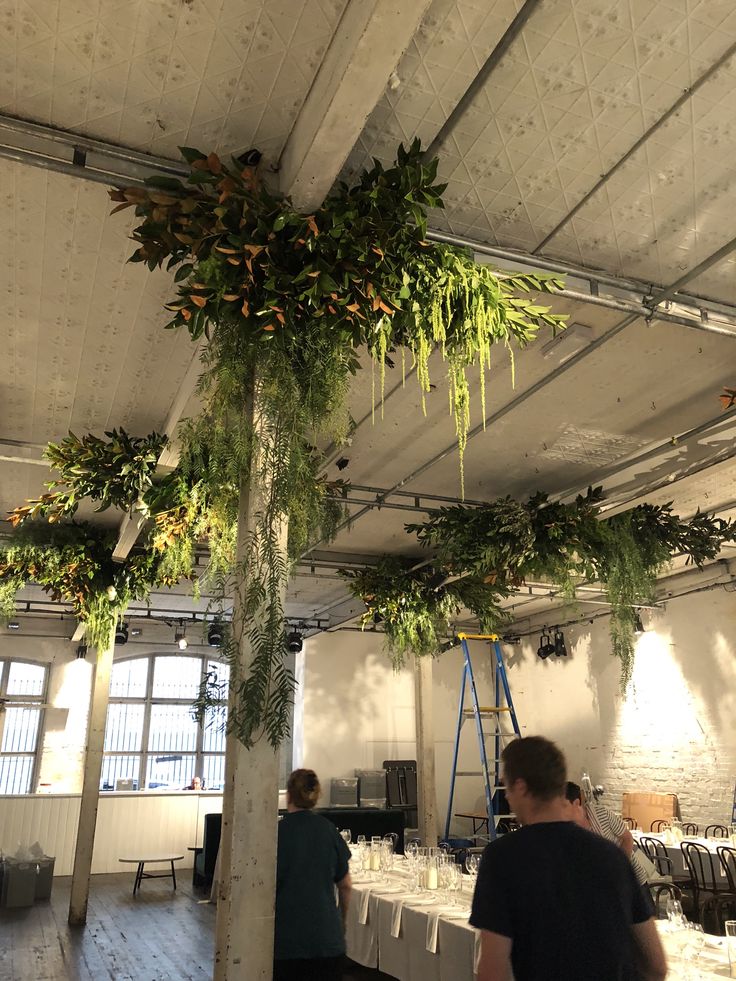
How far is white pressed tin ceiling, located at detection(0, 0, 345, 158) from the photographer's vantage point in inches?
107

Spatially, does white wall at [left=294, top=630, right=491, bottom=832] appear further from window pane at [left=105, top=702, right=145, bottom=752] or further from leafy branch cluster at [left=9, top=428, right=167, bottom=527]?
leafy branch cluster at [left=9, top=428, right=167, bottom=527]

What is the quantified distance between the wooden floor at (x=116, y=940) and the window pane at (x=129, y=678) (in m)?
5.45

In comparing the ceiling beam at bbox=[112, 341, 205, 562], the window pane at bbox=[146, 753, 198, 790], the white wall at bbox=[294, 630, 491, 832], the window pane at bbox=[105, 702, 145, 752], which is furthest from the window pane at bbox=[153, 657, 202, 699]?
the ceiling beam at bbox=[112, 341, 205, 562]

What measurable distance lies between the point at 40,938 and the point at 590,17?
8271 millimetres

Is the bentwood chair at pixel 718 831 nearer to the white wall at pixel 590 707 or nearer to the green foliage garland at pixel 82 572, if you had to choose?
the white wall at pixel 590 707

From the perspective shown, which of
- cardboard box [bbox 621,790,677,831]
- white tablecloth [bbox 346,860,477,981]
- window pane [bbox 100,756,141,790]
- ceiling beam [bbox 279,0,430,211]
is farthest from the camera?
window pane [bbox 100,756,141,790]

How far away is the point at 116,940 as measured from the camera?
7.07 metres

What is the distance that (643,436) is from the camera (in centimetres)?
630

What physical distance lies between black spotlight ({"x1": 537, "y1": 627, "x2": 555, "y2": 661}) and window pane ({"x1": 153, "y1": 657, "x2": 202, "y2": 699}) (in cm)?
675

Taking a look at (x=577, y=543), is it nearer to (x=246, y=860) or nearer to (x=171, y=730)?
(x=246, y=860)

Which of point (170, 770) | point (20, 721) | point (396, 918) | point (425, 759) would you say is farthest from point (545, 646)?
point (20, 721)

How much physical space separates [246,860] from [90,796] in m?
6.28

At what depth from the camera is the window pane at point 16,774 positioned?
1366cm

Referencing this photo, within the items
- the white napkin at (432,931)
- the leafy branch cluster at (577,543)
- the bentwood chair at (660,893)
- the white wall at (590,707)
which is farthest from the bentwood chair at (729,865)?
the white napkin at (432,931)
